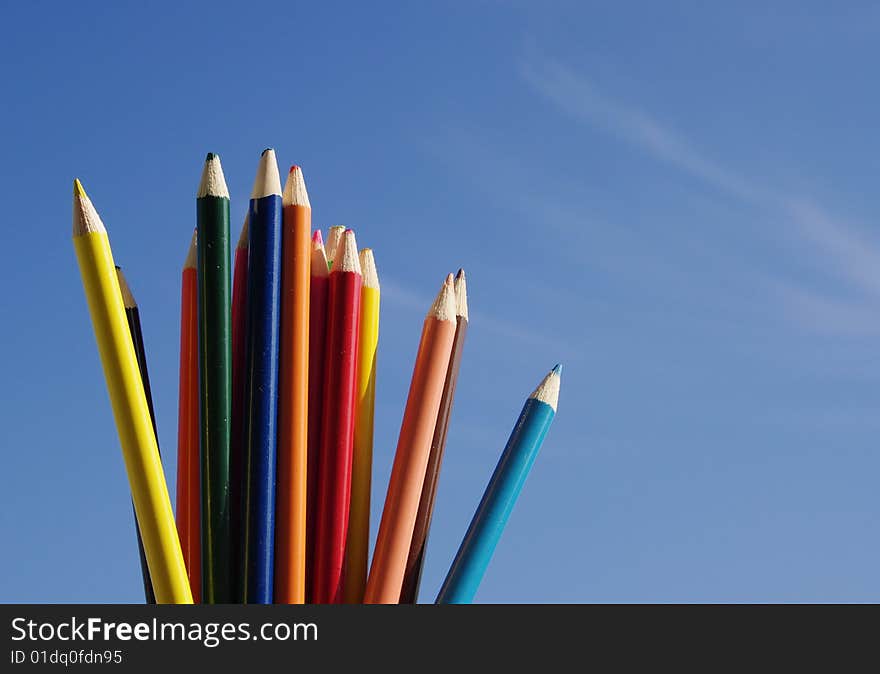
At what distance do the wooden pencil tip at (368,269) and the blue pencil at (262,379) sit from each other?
0.21m

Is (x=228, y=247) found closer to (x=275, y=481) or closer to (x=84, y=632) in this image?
(x=275, y=481)

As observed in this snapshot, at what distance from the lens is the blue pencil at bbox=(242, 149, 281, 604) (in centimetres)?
220

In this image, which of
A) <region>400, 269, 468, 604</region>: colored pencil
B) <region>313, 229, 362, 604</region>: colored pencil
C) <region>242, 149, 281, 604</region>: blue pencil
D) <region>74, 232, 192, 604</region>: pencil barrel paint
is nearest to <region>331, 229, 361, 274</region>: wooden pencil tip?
<region>313, 229, 362, 604</region>: colored pencil

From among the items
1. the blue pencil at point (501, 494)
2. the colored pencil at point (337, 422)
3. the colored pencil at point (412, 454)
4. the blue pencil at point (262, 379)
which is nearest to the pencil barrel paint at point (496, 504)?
the blue pencil at point (501, 494)

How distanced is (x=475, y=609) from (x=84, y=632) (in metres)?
0.66

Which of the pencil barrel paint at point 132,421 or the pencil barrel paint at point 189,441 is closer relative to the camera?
the pencil barrel paint at point 132,421

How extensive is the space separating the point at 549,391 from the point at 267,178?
0.71 meters

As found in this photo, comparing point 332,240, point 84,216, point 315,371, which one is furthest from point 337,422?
point 84,216

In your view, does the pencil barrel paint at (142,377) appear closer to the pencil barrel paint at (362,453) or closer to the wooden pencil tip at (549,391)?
the pencil barrel paint at (362,453)

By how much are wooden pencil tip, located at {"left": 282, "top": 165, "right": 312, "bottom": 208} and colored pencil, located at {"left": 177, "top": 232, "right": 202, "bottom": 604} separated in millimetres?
Result: 225

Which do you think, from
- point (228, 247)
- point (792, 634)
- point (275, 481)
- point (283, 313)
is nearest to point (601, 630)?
point (792, 634)

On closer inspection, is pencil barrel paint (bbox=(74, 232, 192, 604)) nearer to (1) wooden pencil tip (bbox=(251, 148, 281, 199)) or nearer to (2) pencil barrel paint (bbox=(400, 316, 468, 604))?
(1) wooden pencil tip (bbox=(251, 148, 281, 199))

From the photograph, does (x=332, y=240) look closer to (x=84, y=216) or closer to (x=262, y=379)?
(x=262, y=379)

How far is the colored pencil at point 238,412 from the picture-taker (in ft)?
7.45
